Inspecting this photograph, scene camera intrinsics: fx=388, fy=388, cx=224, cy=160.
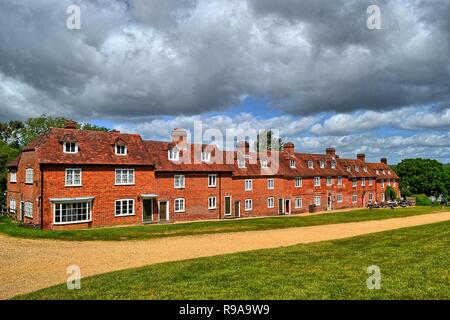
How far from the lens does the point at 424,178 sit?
81375mm

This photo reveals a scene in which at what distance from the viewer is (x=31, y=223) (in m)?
32.5

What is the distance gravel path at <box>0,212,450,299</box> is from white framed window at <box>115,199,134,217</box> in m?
10.9

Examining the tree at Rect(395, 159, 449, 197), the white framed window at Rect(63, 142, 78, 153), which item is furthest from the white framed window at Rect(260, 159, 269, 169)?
the tree at Rect(395, 159, 449, 197)

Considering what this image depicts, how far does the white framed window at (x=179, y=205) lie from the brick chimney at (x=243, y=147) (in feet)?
42.5

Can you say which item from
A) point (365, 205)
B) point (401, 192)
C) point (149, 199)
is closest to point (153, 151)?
point (149, 199)

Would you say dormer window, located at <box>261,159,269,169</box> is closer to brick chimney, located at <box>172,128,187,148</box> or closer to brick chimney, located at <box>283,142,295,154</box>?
brick chimney, located at <box>283,142,295,154</box>

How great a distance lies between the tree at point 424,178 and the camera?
80812mm

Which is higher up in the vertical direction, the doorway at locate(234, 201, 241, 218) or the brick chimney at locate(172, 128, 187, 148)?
the brick chimney at locate(172, 128, 187, 148)

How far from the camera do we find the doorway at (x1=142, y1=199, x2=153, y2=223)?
123 feet

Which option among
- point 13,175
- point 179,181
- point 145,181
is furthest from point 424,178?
point 13,175

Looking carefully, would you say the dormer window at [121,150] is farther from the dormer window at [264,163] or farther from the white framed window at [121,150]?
the dormer window at [264,163]

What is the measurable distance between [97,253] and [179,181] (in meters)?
21.1
